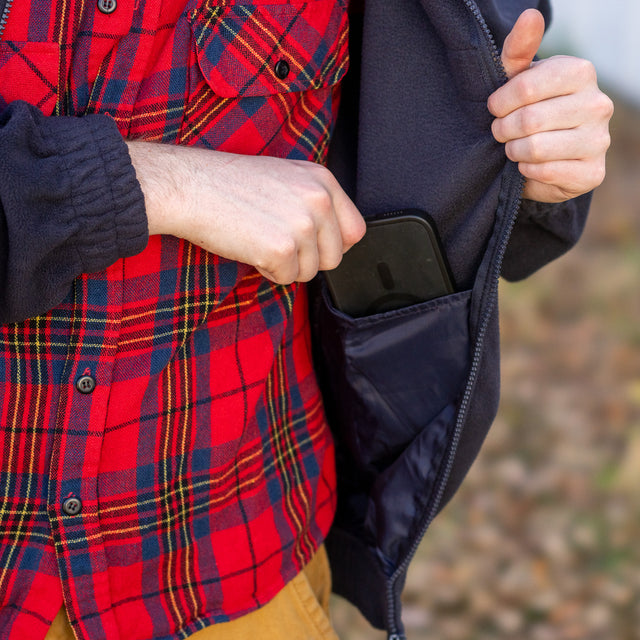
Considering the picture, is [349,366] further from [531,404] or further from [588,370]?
[588,370]

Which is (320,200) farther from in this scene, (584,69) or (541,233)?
(541,233)

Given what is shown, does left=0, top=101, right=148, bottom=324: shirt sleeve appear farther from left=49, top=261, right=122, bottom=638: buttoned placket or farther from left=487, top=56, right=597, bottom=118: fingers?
left=487, top=56, right=597, bottom=118: fingers

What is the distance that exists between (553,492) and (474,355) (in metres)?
2.75

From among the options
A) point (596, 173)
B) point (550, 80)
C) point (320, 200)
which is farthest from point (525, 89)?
point (320, 200)

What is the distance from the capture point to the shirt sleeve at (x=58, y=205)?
42.4 inches

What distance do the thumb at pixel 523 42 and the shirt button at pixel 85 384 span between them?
2.85ft

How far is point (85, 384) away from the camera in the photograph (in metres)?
1.27

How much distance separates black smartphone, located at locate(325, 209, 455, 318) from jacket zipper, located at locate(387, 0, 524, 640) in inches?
3.9

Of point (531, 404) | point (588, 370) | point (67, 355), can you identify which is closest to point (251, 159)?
point (67, 355)

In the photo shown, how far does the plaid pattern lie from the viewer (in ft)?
4.10

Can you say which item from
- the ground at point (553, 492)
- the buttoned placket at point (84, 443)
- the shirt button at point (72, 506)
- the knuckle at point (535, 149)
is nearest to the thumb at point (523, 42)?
the knuckle at point (535, 149)

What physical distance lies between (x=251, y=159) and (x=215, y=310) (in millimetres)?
273

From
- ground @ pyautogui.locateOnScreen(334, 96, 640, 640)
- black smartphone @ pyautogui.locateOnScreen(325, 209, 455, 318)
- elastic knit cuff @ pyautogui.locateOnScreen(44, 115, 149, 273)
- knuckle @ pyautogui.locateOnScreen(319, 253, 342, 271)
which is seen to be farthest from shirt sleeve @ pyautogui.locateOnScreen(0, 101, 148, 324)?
ground @ pyautogui.locateOnScreen(334, 96, 640, 640)

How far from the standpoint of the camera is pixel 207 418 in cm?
141
